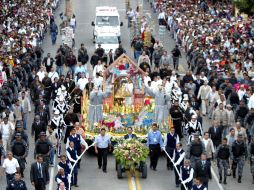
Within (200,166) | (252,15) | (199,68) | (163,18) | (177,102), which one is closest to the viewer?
(200,166)

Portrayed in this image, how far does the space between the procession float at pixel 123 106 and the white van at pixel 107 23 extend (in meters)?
19.0

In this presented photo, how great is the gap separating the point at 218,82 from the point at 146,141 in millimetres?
7342

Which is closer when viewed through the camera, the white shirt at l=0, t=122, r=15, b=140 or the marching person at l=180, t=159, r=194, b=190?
the marching person at l=180, t=159, r=194, b=190

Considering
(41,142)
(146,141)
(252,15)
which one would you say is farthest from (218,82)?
(252,15)

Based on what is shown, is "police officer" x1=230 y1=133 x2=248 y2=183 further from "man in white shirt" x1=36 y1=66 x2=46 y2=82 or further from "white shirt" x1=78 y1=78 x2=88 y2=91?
"man in white shirt" x1=36 y1=66 x2=46 y2=82

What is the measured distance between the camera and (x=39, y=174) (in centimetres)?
2905

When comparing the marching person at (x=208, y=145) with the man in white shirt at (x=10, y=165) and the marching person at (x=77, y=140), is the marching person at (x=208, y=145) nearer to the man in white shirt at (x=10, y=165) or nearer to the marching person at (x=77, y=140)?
the marching person at (x=77, y=140)

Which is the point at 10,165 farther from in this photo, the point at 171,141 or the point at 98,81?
the point at 98,81

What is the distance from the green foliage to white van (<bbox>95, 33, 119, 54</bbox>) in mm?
20492

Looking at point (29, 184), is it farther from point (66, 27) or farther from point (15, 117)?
point (66, 27)

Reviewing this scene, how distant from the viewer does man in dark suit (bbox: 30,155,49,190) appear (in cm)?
2903

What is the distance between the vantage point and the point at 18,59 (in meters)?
46.1

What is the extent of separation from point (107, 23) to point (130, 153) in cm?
2773

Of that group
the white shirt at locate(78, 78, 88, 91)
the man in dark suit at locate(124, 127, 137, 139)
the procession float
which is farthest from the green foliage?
the white shirt at locate(78, 78, 88, 91)
